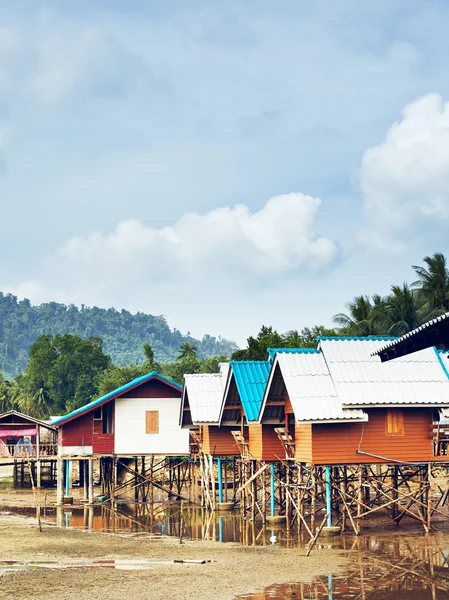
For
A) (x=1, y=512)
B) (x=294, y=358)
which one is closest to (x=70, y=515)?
(x=1, y=512)

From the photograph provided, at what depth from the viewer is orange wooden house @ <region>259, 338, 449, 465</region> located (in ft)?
100.0

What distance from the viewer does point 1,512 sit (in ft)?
138

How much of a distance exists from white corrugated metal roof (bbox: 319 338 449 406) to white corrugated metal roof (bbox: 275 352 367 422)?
0.30m

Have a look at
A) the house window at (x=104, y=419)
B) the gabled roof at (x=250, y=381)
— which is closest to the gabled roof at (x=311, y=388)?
the gabled roof at (x=250, y=381)

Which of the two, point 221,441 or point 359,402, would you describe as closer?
point 359,402

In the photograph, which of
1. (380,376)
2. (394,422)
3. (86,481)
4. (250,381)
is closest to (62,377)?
(86,481)

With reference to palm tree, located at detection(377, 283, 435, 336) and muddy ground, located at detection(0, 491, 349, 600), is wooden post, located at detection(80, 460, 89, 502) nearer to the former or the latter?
muddy ground, located at detection(0, 491, 349, 600)

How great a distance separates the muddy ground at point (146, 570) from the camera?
70.8 feet

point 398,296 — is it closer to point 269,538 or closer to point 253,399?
point 253,399

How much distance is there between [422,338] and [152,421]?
93.8 feet

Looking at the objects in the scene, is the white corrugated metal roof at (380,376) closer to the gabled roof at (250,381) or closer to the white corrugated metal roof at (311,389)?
the white corrugated metal roof at (311,389)

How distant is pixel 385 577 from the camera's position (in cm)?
2372

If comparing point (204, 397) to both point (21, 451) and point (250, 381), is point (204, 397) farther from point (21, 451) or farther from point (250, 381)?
point (21, 451)

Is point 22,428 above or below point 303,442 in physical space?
above
